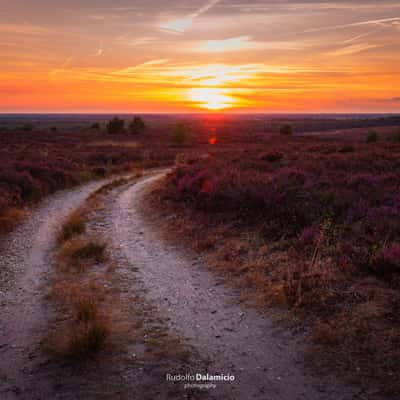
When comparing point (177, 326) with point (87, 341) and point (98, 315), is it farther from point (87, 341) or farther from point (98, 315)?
point (87, 341)

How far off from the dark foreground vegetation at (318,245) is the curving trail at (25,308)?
3.88 meters

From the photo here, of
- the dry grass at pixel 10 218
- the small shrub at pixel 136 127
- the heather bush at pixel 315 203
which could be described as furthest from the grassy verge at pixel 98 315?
the small shrub at pixel 136 127

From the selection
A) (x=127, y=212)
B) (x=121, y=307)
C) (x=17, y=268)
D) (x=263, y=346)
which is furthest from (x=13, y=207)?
(x=263, y=346)

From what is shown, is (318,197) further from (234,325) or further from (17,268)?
(17,268)

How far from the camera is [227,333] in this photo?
5867 millimetres

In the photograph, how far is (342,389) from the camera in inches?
175

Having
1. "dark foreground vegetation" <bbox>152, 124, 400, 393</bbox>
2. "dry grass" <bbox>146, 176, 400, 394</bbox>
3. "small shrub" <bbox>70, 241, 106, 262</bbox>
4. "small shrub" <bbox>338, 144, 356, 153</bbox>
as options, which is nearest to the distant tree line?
"small shrub" <bbox>338, 144, 356, 153</bbox>

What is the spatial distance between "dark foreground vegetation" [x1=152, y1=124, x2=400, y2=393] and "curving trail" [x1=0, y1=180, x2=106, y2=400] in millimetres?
3878

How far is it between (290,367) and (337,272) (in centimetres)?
282

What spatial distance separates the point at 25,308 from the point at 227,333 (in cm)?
390

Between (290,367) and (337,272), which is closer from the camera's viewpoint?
(290,367)

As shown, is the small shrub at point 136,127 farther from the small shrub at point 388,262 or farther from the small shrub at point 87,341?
the small shrub at point 87,341

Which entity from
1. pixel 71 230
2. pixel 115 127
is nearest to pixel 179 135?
pixel 115 127

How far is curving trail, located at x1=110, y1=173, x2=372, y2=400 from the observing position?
449cm
